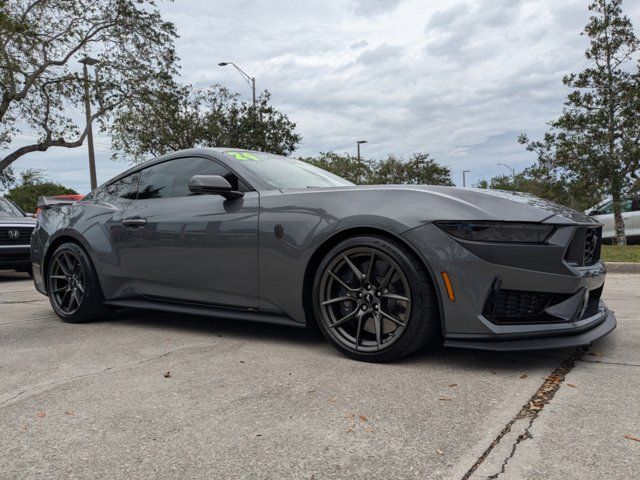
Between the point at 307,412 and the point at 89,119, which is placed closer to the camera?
the point at 307,412

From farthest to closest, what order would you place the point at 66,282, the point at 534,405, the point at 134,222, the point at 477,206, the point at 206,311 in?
the point at 66,282
the point at 134,222
the point at 206,311
the point at 477,206
the point at 534,405

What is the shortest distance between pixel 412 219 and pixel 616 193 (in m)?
12.7

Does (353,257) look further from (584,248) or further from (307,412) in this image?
(584,248)

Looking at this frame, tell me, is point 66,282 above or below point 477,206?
below

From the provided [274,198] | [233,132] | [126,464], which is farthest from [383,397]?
[233,132]

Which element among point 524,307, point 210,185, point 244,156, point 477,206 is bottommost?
point 524,307

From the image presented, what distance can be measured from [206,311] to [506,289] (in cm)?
204

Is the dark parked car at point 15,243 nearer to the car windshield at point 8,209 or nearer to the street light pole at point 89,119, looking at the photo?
the car windshield at point 8,209

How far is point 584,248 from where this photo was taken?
3.06 meters

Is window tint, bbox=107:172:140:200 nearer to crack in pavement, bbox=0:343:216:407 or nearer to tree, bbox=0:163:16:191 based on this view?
crack in pavement, bbox=0:343:216:407

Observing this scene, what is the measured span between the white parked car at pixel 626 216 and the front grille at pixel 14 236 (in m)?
12.9

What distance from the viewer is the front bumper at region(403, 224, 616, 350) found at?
283 centimetres

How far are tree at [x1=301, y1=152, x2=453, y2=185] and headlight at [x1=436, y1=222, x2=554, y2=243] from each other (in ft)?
135

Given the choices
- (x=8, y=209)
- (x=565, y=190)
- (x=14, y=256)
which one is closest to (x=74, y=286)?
(x=14, y=256)
